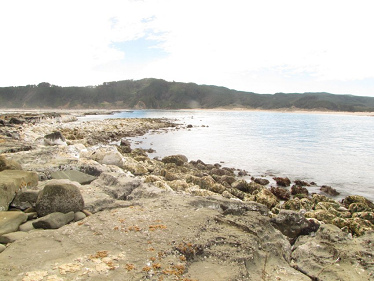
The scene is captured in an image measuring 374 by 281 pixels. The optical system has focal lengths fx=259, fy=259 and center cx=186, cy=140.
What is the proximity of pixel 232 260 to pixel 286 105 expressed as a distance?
158290mm

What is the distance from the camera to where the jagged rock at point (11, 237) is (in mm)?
3756

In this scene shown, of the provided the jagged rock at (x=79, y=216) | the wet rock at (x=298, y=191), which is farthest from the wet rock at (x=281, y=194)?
the jagged rock at (x=79, y=216)

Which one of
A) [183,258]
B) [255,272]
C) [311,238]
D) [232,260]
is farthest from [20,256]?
[311,238]

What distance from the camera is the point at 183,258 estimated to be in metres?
3.49

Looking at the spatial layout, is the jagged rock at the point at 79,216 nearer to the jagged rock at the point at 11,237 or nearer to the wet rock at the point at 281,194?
the jagged rock at the point at 11,237

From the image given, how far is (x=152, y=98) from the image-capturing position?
17900 centimetres

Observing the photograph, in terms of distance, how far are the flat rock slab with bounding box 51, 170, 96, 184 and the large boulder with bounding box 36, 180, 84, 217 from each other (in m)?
2.04

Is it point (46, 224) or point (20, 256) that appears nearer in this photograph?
point (20, 256)

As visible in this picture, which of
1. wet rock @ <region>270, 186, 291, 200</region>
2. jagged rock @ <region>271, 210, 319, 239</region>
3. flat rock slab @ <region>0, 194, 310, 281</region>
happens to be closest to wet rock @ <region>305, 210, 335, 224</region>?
jagged rock @ <region>271, 210, 319, 239</region>

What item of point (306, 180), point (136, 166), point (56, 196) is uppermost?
point (56, 196)

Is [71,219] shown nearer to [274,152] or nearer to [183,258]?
[183,258]

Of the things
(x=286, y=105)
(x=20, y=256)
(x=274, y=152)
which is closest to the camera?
(x=20, y=256)

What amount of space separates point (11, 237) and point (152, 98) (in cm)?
17908

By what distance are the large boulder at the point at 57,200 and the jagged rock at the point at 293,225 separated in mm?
3903
